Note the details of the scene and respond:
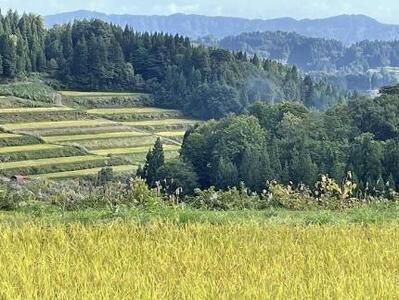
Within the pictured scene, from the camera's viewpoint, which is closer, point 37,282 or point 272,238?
point 37,282

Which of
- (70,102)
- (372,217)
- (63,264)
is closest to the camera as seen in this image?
(63,264)

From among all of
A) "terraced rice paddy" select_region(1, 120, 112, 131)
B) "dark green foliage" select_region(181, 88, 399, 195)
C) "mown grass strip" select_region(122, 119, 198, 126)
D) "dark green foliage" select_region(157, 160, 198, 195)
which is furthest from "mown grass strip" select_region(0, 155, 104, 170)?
"mown grass strip" select_region(122, 119, 198, 126)

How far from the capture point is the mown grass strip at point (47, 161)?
5149cm

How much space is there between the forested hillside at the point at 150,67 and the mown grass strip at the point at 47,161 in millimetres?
31039

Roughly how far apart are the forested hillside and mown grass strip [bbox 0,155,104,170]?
3104 centimetres

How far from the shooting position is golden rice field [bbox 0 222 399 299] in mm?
5352

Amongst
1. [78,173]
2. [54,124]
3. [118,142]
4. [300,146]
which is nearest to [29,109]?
[54,124]

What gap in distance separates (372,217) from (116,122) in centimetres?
6565

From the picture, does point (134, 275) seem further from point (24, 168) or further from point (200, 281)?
point (24, 168)

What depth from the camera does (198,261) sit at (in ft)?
20.9

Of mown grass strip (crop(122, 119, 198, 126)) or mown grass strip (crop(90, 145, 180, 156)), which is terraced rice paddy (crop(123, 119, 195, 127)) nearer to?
mown grass strip (crop(122, 119, 198, 126))

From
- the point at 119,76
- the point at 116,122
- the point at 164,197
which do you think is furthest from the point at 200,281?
the point at 119,76

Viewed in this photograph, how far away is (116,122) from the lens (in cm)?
7394

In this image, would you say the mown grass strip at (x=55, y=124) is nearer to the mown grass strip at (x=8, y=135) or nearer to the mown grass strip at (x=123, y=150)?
the mown grass strip at (x=8, y=135)
